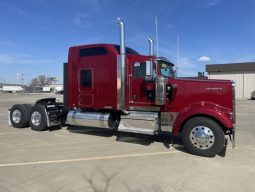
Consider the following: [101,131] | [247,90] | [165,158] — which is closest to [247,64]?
[247,90]

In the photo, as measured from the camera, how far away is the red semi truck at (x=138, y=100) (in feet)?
27.7

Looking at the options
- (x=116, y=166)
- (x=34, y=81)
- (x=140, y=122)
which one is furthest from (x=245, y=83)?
(x=34, y=81)

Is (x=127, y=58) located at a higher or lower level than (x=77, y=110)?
higher

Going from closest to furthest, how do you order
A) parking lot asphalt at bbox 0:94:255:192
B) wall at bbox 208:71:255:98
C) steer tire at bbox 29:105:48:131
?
1. parking lot asphalt at bbox 0:94:255:192
2. steer tire at bbox 29:105:48:131
3. wall at bbox 208:71:255:98

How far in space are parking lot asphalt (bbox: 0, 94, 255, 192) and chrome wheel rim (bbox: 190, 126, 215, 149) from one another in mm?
351

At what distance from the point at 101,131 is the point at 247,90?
43331 mm

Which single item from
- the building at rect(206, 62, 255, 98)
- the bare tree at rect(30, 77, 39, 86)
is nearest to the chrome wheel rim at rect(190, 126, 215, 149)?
the building at rect(206, 62, 255, 98)

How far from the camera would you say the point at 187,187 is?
5.75m

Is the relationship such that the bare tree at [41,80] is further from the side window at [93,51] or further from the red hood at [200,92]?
the red hood at [200,92]

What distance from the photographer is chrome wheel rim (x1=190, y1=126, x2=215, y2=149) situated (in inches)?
323

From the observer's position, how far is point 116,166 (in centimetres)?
705

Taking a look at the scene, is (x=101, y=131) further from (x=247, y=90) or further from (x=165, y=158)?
(x=247, y=90)

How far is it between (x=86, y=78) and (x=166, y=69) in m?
2.84

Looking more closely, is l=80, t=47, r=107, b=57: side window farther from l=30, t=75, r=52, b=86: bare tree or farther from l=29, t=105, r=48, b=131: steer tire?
l=30, t=75, r=52, b=86: bare tree
